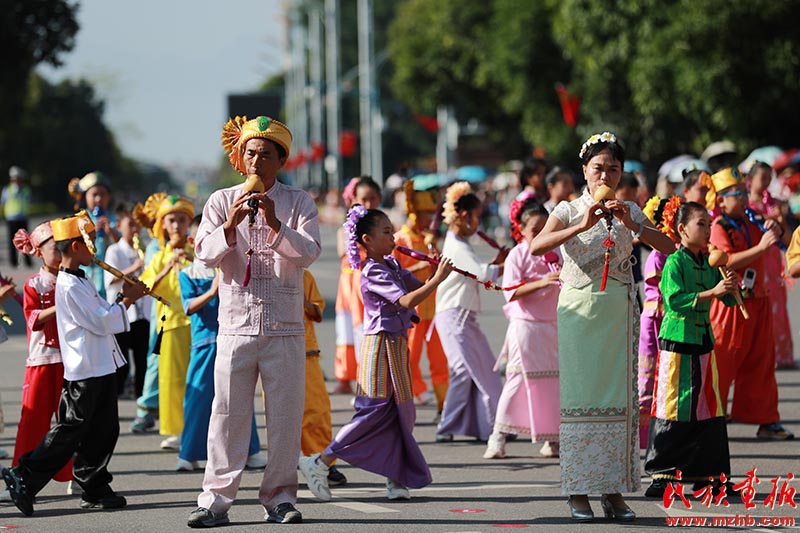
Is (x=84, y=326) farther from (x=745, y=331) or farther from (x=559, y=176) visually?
(x=559, y=176)

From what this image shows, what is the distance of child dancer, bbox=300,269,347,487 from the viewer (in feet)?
30.5

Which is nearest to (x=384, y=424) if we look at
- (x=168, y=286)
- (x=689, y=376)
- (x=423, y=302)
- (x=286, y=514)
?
(x=286, y=514)

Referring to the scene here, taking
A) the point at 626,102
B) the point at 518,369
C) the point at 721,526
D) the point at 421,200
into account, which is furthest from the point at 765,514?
the point at 626,102

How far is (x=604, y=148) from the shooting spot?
781cm

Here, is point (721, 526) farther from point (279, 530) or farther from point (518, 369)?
point (518, 369)

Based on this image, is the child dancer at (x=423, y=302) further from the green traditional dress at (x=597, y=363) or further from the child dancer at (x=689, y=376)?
the green traditional dress at (x=597, y=363)

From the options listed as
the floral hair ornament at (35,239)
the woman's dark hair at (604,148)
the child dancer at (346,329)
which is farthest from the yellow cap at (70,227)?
the child dancer at (346,329)

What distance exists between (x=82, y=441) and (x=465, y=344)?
330cm

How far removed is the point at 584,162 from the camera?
26.0 feet

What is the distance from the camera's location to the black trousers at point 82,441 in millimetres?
8445

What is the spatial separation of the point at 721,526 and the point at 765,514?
1.29ft

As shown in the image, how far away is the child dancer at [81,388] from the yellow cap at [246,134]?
1047mm

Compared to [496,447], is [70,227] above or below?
above

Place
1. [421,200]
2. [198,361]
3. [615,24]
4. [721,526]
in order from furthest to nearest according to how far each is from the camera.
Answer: [615,24]
[421,200]
[198,361]
[721,526]
